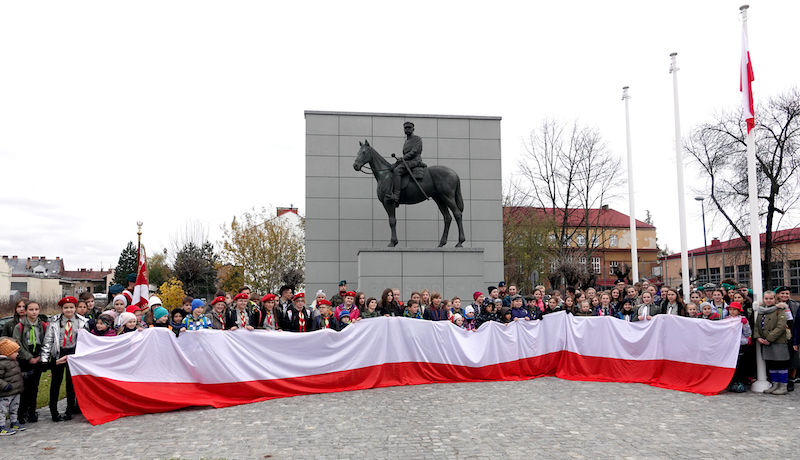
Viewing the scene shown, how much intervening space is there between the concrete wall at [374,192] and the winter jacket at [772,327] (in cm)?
1195

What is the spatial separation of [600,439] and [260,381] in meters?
5.16

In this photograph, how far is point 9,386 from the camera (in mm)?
7164

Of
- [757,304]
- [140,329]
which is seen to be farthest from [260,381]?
[757,304]

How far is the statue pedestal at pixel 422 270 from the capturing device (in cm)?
1750

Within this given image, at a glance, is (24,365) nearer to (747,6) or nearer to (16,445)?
(16,445)

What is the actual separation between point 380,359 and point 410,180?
8302 mm

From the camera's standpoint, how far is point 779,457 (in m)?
5.81

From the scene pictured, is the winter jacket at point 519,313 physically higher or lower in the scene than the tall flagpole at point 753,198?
lower

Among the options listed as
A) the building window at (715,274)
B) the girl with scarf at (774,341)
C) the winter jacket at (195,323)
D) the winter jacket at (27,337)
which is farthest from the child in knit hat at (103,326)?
the building window at (715,274)

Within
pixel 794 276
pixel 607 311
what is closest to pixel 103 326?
pixel 607 311

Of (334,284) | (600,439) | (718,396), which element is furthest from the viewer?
(334,284)

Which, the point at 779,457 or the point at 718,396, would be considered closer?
the point at 779,457

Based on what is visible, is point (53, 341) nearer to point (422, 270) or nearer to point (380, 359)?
point (380, 359)

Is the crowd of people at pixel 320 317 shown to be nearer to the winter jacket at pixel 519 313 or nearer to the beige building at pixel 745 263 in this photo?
the winter jacket at pixel 519 313
